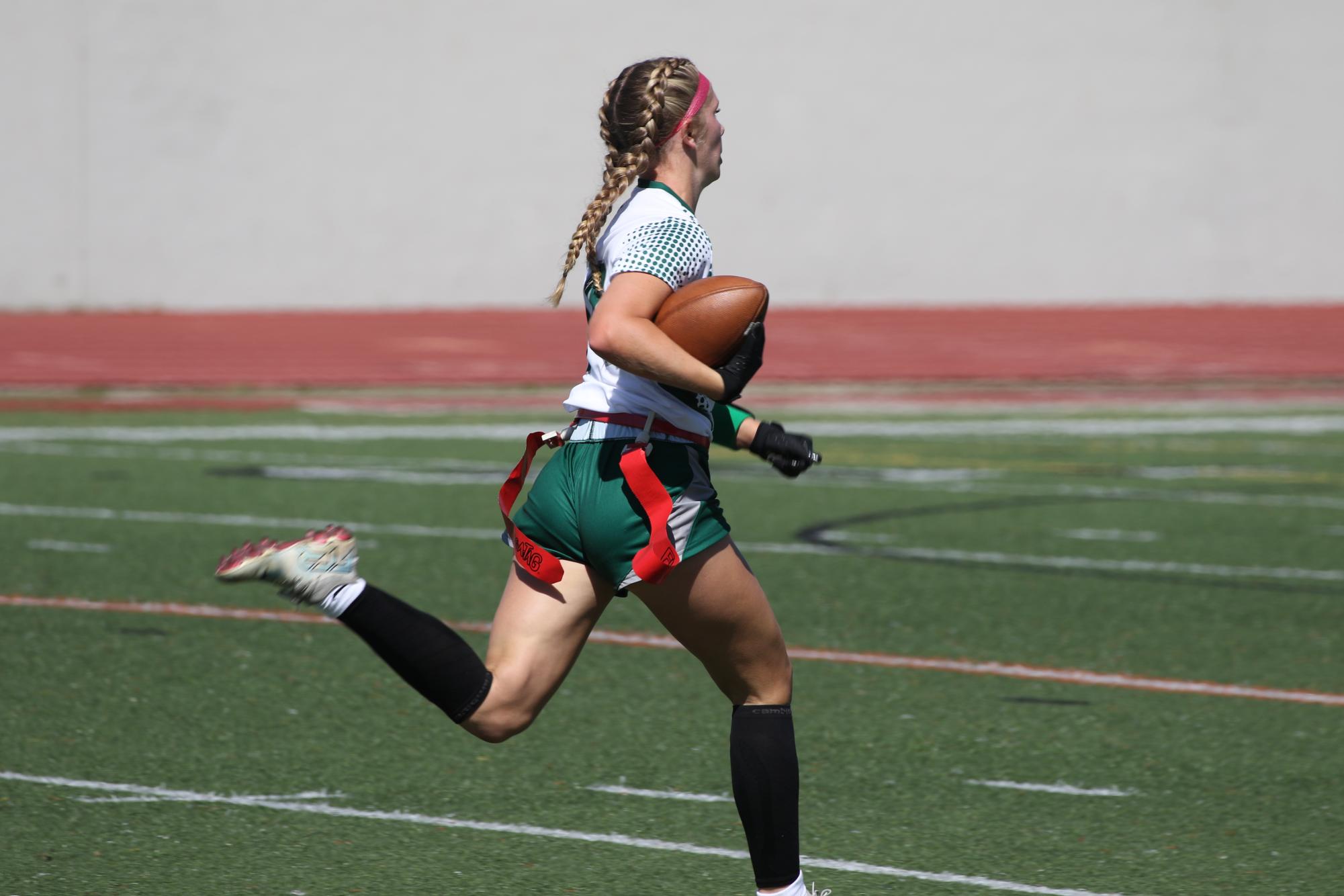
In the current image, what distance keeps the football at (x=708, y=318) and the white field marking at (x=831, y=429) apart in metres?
12.6

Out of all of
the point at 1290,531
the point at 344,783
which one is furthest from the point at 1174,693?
the point at 1290,531

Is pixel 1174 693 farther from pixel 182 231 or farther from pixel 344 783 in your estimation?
pixel 182 231

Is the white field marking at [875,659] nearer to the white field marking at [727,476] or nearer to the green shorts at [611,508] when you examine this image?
the green shorts at [611,508]

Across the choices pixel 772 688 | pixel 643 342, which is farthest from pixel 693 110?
pixel 772 688

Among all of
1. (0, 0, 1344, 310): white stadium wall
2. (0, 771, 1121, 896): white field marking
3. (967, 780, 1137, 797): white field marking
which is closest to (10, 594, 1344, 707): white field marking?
(967, 780, 1137, 797): white field marking

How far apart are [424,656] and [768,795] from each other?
0.78m

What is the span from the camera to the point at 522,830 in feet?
17.5

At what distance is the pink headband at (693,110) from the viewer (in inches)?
167

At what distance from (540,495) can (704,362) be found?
0.46 m

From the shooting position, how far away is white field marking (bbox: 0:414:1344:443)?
54.7 feet

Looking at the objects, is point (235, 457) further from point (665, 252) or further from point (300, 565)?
point (665, 252)

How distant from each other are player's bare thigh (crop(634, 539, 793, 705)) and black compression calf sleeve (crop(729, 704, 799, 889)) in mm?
83

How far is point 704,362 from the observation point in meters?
4.12

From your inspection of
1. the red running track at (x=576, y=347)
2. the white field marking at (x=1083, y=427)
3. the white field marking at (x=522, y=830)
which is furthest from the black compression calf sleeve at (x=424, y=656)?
the red running track at (x=576, y=347)
